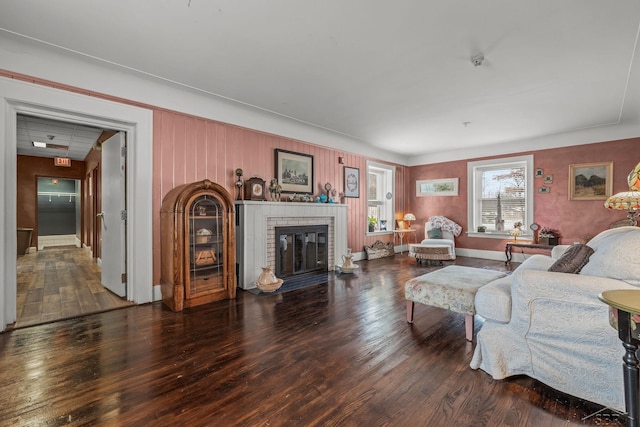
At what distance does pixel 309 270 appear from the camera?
4711mm

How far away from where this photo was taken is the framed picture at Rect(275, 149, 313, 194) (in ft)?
15.3

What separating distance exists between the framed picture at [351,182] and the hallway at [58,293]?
4.15m

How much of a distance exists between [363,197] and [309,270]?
236cm

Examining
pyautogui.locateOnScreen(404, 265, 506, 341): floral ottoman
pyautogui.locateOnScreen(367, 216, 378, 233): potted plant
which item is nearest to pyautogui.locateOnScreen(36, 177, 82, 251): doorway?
pyautogui.locateOnScreen(367, 216, 378, 233): potted plant

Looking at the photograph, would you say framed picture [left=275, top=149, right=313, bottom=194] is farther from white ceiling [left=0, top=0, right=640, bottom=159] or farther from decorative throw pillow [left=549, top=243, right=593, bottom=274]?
decorative throw pillow [left=549, top=243, right=593, bottom=274]

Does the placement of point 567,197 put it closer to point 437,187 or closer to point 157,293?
point 437,187

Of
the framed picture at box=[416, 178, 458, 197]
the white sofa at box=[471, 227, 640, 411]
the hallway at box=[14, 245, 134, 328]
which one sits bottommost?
the hallway at box=[14, 245, 134, 328]

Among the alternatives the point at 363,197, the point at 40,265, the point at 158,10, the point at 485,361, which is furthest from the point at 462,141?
the point at 40,265

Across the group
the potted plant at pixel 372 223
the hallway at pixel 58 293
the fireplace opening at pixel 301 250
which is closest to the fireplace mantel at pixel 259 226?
the fireplace opening at pixel 301 250

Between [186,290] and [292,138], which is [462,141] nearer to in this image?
[292,138]

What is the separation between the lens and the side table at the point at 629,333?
1091 mm

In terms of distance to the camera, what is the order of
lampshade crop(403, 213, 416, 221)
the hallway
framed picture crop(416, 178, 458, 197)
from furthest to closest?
lampshade crop(403, 213, 416, 221) < framed picture crop(416, 178, 458, 197) < the hallway

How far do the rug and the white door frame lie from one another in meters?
1.30

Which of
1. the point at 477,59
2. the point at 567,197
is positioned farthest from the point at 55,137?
the point at 567,197
